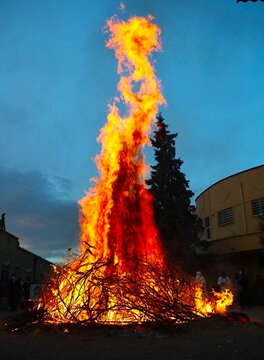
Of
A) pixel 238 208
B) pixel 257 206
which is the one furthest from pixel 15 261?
pixel 257 206

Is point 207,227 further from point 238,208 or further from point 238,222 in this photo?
point 238,208

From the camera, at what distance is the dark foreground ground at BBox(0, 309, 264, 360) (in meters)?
7.18

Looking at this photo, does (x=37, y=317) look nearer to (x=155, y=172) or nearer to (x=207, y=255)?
(x=155, y=172)

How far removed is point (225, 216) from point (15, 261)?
644 inches

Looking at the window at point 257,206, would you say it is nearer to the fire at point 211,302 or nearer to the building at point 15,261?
the building at point 15,261

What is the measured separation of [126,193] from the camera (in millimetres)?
12969

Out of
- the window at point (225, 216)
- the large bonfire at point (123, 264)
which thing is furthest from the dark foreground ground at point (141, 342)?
the window at point (225, 216)

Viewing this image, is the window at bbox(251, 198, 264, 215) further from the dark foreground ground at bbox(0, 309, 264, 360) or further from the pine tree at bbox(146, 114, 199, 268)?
the dark foreground ground at bbox(0, 309, 264, 360)

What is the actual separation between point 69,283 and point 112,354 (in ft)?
13.1

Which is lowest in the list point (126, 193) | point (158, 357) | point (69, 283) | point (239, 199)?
point (158, 357)

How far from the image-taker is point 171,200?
28.4 meters

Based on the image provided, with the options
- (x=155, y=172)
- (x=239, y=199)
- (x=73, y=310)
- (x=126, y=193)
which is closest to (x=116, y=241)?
(x=126, y=193)

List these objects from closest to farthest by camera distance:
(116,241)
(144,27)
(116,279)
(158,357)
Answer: (158,357), (116,279), (116,241), (144,27)

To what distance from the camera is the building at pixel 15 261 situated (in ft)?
94.8
